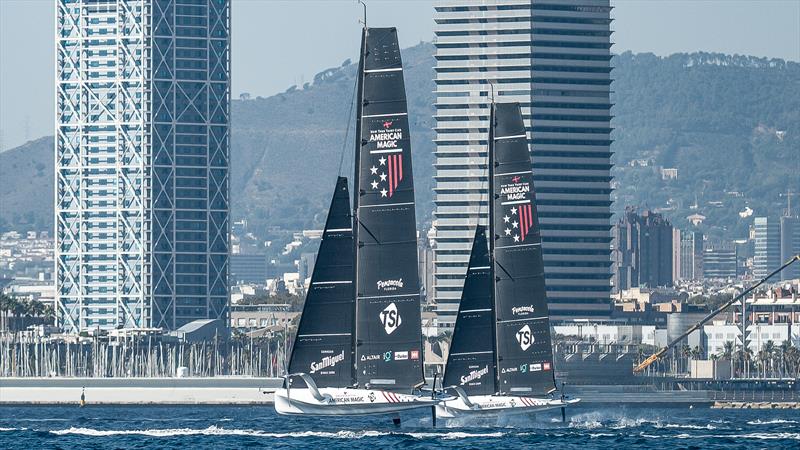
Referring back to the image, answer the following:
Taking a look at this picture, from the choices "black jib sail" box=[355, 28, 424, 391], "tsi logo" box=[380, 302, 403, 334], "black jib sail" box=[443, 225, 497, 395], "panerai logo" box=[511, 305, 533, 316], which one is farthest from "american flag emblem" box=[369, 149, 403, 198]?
"panerai logo" box=[511, 305, 533, 316]

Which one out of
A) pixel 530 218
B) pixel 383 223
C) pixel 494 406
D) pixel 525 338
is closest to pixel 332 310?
pixel 383 223

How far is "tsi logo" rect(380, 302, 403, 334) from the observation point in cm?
9219

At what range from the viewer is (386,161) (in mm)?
91312

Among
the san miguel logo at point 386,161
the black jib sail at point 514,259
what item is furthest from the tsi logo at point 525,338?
the san miguel logo at point 386,161

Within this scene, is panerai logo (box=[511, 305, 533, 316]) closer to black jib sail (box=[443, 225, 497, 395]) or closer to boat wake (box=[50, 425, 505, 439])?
black jib sail (box=[443, 225, 497, 395])

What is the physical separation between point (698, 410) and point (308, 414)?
110m

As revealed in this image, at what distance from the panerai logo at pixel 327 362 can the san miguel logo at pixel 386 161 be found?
697 cm

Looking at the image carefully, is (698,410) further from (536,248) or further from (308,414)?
(308,414)

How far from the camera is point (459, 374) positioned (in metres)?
98.1

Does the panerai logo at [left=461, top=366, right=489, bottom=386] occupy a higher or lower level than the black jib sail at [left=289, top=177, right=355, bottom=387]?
lower

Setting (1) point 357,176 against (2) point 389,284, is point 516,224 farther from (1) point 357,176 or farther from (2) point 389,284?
(1) point 357,176

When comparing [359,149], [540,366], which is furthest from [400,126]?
[540,366]

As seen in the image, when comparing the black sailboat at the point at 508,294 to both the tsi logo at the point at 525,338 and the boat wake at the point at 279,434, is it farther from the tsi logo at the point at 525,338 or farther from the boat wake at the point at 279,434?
the boat wake at the point at 279,434

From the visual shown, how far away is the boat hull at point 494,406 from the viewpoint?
97.0 metres
